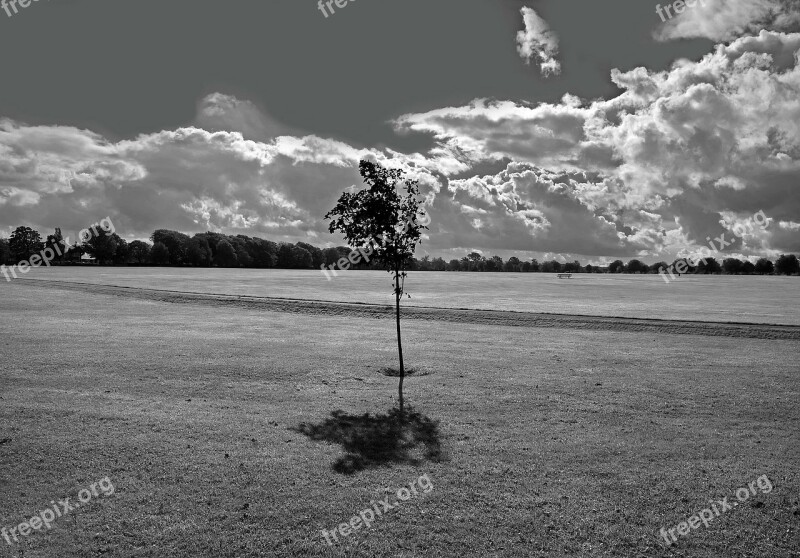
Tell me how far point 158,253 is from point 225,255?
21058mm

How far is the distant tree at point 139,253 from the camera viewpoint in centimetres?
16325

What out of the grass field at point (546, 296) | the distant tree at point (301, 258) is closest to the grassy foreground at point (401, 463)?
the grass field at point (546, 296)

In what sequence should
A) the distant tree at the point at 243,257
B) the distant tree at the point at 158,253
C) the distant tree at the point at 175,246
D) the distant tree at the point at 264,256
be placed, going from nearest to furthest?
the distant tree at the point at 158,253
the distant tree at the point at 175,246
the distant tree at the point at 243,257
the distant tree at the point at 264,256

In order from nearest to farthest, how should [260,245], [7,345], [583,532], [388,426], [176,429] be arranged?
[583,532], [176,429], [388,426], [7,345], [260,245]

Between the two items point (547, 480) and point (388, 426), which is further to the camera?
point (388, 426)

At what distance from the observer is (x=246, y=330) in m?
32.4

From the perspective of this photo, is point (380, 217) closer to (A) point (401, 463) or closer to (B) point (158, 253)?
(A) point (401, 463)

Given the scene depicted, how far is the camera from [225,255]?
584ft

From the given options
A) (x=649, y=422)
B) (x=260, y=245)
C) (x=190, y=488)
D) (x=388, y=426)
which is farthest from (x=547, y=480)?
(x=260, y=245)

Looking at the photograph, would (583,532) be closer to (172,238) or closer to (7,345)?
(7,345)

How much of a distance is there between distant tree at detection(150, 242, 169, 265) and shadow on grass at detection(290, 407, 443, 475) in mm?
165771

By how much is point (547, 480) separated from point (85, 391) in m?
14.2

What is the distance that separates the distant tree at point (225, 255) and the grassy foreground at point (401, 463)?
157665 mm

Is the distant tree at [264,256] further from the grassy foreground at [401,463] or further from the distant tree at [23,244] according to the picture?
the grassy foreground at [401,463]
